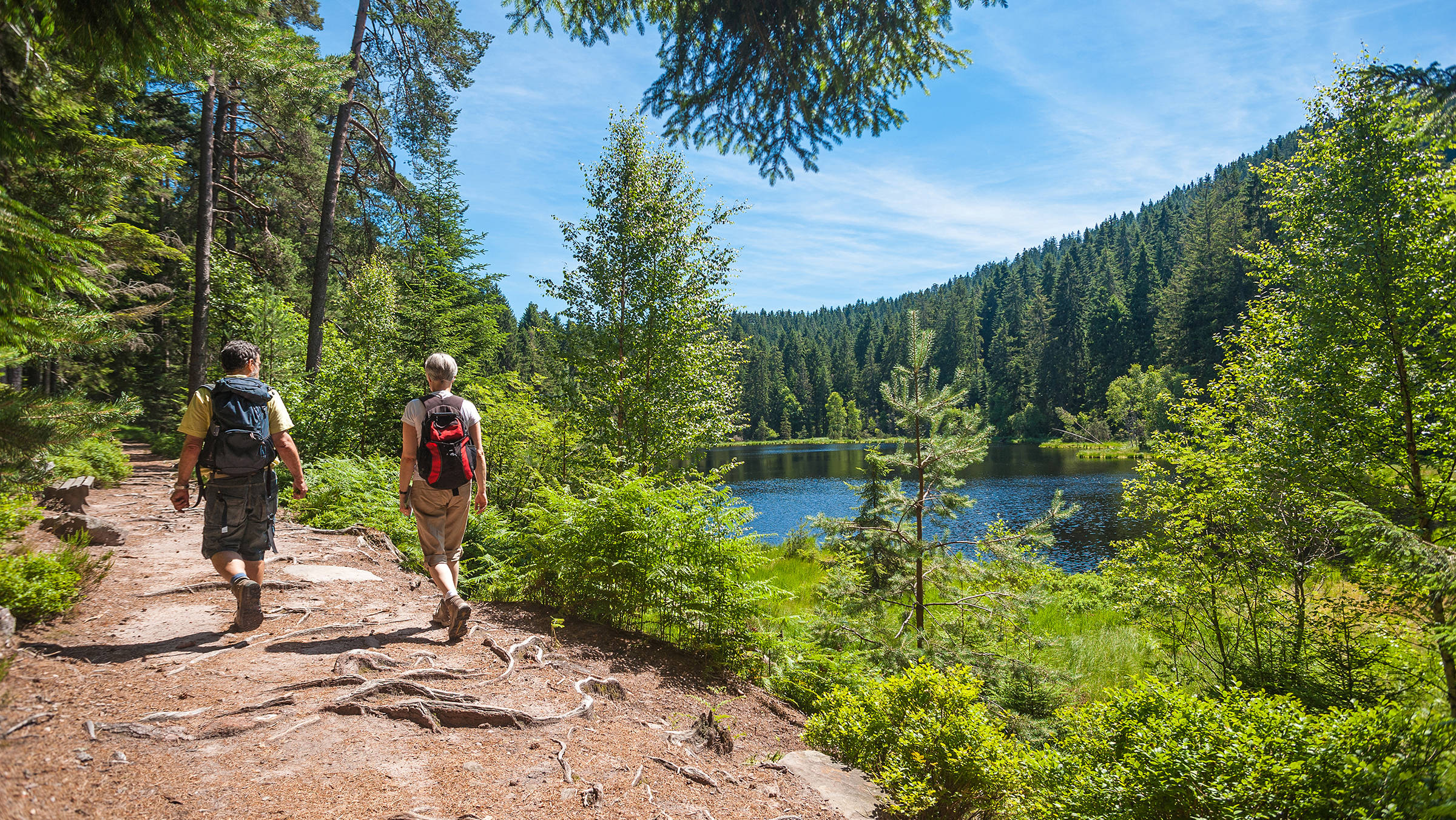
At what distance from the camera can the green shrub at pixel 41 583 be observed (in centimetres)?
377

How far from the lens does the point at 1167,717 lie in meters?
3.45

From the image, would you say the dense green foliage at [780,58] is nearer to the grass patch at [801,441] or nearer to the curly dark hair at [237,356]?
the curly dark hair at [237,356]

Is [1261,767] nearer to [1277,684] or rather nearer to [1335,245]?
[1277,684]

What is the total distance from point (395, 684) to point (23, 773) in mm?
1445

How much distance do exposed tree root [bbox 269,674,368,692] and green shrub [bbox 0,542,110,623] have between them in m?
1.95

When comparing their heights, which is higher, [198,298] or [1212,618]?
[198,298]

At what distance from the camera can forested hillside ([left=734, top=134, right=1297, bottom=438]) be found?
58656mm

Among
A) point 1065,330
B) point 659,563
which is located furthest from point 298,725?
point 1065,330

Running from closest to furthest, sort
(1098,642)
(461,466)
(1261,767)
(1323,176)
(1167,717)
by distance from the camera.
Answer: (1261,767) → (1167,717) → (461,466) → (1323,176) → (1098,642)

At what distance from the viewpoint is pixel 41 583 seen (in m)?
3.94

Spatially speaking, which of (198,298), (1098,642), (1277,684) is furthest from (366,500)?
(1098,642)

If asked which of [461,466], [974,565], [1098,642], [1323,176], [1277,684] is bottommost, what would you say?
[1098,642]

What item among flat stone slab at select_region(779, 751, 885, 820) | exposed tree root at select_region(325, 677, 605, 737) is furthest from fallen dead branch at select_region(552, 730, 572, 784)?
flat stone slab at select_region(779, 751, 885, 820)

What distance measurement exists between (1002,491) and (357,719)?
3613cm
